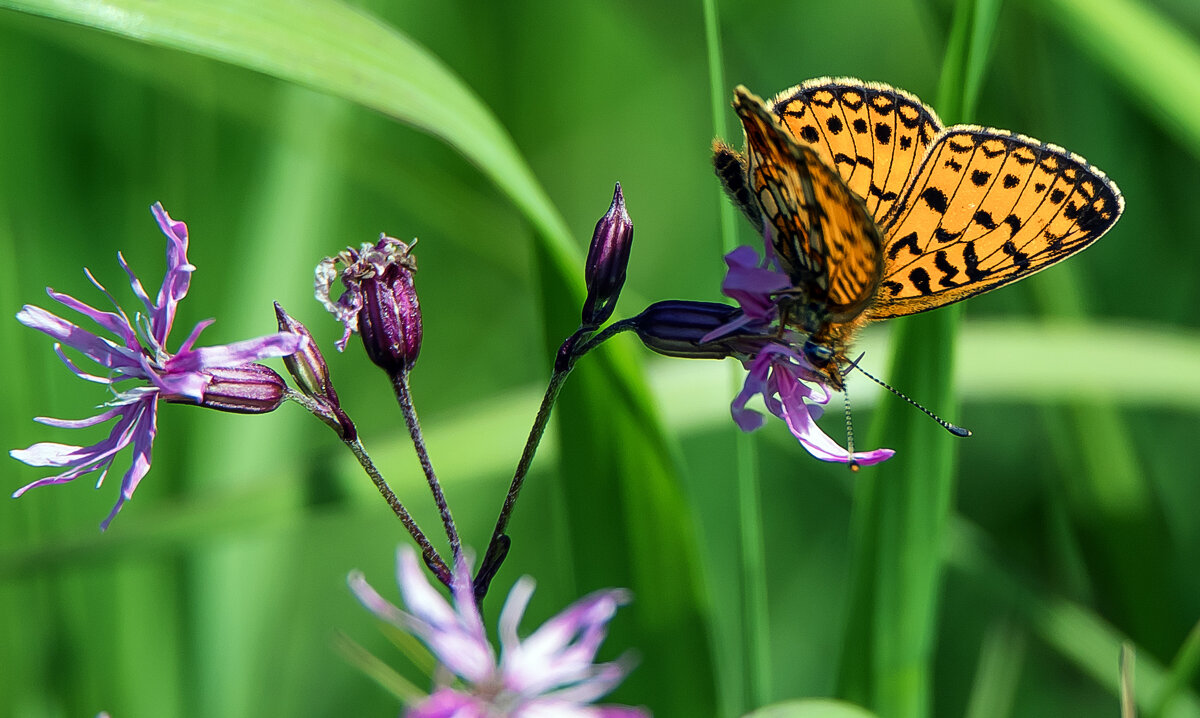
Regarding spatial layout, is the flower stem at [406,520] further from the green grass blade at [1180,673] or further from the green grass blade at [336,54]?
the green grass blade at [1180,673]

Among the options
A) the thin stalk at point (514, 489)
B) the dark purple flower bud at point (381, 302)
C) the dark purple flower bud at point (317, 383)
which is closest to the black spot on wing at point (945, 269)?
the thin stalk at point (514, 489)

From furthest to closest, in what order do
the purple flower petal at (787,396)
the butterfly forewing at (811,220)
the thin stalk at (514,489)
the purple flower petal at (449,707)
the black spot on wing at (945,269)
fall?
the black spot on wing at (945,269), the purple flower petal at (787,396), the thin stalk at (514,489), the butterfly forewing at (811,220), the purple flower petal at (449,707)

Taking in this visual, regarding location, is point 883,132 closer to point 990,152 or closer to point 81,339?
point 990,152

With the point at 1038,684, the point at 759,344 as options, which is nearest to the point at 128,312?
the point at 759,344

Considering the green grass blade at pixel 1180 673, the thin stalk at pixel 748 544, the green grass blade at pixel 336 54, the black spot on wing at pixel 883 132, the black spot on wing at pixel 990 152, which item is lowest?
the green grass blade at pixel 1180 673

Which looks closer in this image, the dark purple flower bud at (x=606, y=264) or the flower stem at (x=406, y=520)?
the flower stem at (x=406, y=520)

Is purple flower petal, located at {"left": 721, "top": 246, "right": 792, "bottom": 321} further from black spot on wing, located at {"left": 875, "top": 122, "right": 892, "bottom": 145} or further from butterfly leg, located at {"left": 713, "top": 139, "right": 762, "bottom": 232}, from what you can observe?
black spot on wing, located at {"left": 875, "top": 122, "right": 892, "bottom": 145}

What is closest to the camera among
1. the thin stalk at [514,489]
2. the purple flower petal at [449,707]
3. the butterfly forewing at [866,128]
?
the purple flower petal at [449,707]
